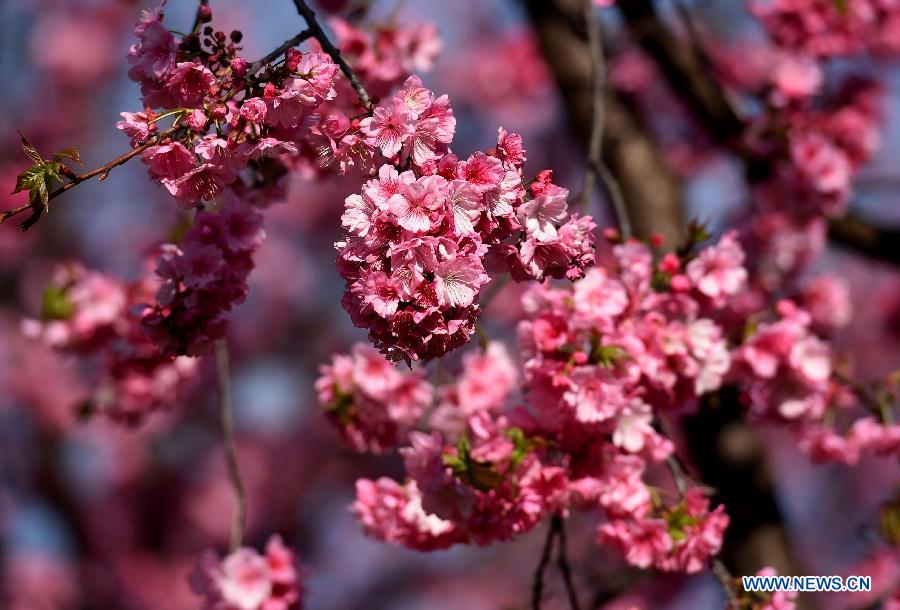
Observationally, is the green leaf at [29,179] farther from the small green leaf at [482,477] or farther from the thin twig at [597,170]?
the thin twig at [597,170]

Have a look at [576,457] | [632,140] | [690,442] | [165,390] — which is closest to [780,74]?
[632,140]

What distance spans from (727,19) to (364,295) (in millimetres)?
6093

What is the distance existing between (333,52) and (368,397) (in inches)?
42.7

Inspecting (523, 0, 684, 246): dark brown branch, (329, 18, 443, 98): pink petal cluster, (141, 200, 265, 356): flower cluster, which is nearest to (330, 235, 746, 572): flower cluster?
(141, 200, 265, 356): flower cluster

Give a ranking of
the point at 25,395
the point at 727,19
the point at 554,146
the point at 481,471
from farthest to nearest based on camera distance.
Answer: the point at 25,395 → the point at 554,146 → the point at 727,19 → the point at 481,471

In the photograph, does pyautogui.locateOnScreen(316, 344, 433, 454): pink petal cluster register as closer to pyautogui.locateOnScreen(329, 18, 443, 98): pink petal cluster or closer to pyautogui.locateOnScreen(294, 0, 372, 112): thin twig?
pyautogui.locateOnScreen(329, 18, 443, 98): pink petal cluster

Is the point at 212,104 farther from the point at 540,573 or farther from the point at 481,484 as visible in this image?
the point at 540,573

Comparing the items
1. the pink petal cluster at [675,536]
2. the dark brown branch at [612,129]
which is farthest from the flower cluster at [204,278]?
the dark brown branch at [612,129]

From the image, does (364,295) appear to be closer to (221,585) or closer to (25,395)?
(221,585)

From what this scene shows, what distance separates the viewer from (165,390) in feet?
10.5

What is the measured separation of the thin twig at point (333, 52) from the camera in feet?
5.14

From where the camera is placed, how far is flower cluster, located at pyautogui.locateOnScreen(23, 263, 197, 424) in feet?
10.1

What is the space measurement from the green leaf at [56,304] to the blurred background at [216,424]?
3.56 m

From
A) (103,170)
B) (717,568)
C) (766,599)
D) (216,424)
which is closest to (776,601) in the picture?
(766,599)
